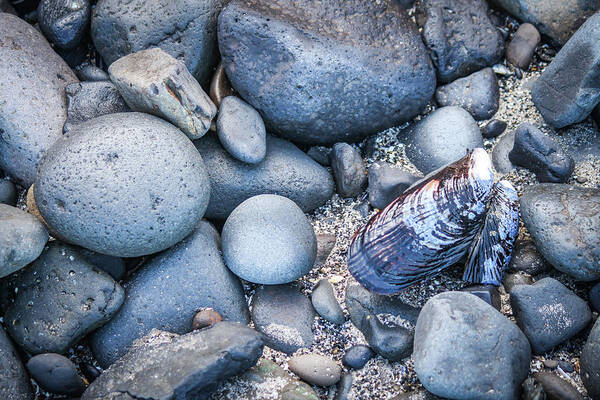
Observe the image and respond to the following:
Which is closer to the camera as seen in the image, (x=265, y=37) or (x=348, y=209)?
(x=265, y=37)

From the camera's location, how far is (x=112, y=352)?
2.70m

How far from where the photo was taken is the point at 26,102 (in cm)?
292

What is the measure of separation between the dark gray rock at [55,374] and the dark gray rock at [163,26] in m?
1.78

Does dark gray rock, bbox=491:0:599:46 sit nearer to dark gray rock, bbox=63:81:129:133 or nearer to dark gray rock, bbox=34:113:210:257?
dark gray rock, bbox=34:113:210:257

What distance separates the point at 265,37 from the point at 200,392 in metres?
1.93

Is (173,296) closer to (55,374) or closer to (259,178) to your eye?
(55,374)

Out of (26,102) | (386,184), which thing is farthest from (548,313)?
(26,102)

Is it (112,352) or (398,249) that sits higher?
(398,249)

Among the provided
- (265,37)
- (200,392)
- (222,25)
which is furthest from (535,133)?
(200,392)

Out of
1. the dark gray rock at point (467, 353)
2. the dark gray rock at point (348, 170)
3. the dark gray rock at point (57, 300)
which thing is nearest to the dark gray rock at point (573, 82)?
the dark gray rock at point (348, 170)

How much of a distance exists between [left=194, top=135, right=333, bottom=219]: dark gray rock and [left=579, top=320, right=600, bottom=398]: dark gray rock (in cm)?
158

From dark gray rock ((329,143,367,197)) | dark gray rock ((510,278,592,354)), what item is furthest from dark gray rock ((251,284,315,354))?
dark gray rock ((510,278,592,354))

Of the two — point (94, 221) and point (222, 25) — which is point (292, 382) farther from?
point (222, 25)

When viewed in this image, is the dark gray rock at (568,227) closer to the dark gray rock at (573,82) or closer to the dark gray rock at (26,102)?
the dark gray rock at (573,82)
